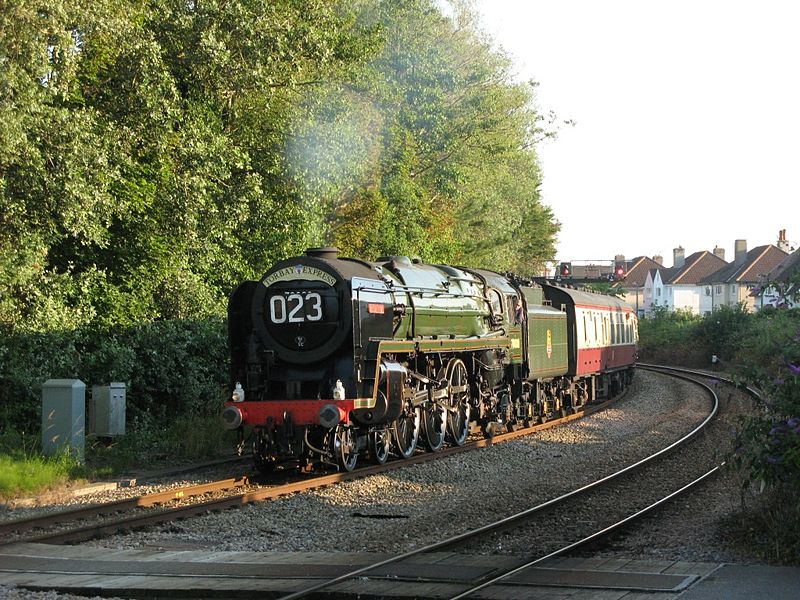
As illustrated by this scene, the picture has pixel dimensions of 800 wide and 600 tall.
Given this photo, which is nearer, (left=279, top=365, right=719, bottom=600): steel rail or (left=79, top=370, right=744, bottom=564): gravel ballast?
(left=279, top=365, right=719, bottom=600): steel rail

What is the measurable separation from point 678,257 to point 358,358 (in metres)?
100

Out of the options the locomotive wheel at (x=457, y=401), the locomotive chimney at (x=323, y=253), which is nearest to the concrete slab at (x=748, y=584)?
the locomotive chimney at (x=323, y=253)

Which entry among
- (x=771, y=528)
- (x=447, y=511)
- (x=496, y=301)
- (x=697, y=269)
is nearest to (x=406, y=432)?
(x=447, y=511)

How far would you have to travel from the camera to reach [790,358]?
358 inches

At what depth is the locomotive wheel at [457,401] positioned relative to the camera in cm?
1684

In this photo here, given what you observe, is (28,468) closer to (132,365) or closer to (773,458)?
(132,365)

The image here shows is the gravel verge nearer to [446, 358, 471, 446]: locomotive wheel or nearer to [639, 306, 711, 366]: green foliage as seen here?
[446, 358, 471, 446]: locomotive wheel

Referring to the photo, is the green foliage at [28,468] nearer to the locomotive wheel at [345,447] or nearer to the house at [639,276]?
the locomotive wheel at [345,447]

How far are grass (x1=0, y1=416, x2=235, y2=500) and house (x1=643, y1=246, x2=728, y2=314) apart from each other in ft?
277

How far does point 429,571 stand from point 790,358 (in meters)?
4.05

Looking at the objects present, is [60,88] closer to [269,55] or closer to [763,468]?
[269,55]

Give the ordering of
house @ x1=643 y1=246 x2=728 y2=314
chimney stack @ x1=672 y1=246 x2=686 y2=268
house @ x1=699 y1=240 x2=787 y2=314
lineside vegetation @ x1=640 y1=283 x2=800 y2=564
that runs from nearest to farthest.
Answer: lineside vegetation @ x1=640 y1=283 x2=800 y2=564 → house @ x1=699 y1=240 x2=787 y2=314 → house @ x1=643 y1=246 x2=728 y2=314 → chimney stack @ x1=672 y1=246 x2=686 y2=268

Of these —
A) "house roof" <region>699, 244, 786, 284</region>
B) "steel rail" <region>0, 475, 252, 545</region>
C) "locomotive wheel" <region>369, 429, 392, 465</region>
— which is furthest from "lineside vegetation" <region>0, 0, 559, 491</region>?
"house roof" <region>699, 244, 786, 284</region>

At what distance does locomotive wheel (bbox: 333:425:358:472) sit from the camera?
13.8 meters
